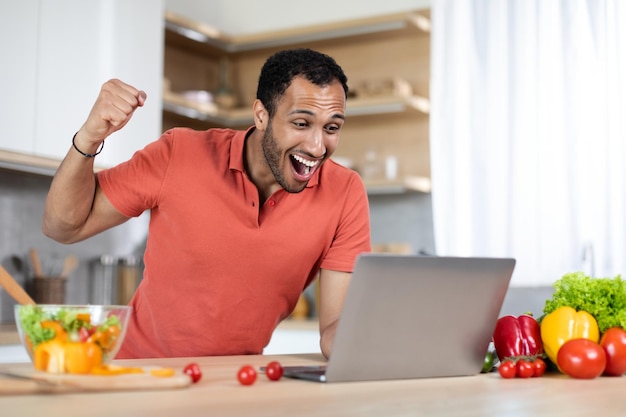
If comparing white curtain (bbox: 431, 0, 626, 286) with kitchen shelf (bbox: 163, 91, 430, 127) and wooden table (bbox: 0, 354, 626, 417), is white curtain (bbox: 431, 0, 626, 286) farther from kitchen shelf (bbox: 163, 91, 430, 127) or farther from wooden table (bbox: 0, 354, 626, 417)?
wooden table (bbox: 0, 354, 626, 417)

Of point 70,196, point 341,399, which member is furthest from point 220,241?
point 341,399

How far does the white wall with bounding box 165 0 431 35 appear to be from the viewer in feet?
14.6

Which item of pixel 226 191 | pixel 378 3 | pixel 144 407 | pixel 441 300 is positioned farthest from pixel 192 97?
pixel 144 407

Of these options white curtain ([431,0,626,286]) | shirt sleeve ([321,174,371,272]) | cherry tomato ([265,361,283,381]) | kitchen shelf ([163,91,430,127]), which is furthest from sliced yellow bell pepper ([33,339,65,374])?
kitchen shelf ([163,91,430,127])

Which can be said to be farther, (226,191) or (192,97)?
(192,97)

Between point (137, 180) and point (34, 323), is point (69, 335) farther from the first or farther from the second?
point (137, 180)

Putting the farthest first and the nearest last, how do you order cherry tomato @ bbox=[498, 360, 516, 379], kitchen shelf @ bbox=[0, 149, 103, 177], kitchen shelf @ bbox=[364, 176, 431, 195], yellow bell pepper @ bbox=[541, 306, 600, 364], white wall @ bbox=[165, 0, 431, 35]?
white wall @ bbox=[165, 0, 431, 35]
kitchen shelf @ bbox=[364, 176, 431, 195]
kitchen shelf @ bbox=[0, 149, 103, 177]
yellow bell pepper @ bbox=[541, 306, 600, 364]
cherry tomato @ bbox=[498, 360, 516, 379]

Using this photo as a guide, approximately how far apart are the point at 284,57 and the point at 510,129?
7.17 ft

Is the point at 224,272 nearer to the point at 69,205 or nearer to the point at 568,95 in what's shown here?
the point at 69,205

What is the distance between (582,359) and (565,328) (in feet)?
0.31

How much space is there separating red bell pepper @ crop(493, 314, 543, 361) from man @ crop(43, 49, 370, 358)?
0.42 m

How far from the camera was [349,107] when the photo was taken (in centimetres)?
428

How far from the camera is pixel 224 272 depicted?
6.81 ft

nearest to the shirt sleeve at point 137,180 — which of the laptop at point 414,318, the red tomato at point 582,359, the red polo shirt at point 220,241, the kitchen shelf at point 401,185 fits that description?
the red polo shirt at point 220,241
